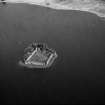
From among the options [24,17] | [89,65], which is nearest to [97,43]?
[89,65]

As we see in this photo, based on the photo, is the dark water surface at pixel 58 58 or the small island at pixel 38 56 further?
the small island at pixel 38 56

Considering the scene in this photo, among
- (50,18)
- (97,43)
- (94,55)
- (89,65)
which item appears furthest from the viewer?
(50,18)

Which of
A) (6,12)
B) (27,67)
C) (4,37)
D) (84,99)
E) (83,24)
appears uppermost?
(6,12)

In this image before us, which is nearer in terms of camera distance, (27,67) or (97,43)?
(27,67)

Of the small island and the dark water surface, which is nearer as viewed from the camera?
the dark water surface

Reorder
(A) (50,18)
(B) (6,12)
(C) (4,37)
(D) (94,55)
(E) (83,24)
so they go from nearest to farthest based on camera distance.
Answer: (D) (94,55) → (C) (4,37) → (E) (83,24) → (A) (50,18) → (B) (6,12)

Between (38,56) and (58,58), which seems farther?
(38,56)

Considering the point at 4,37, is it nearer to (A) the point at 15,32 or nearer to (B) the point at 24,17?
(A) the point at 15,32

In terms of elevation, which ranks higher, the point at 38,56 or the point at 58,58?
the point at 38,56
